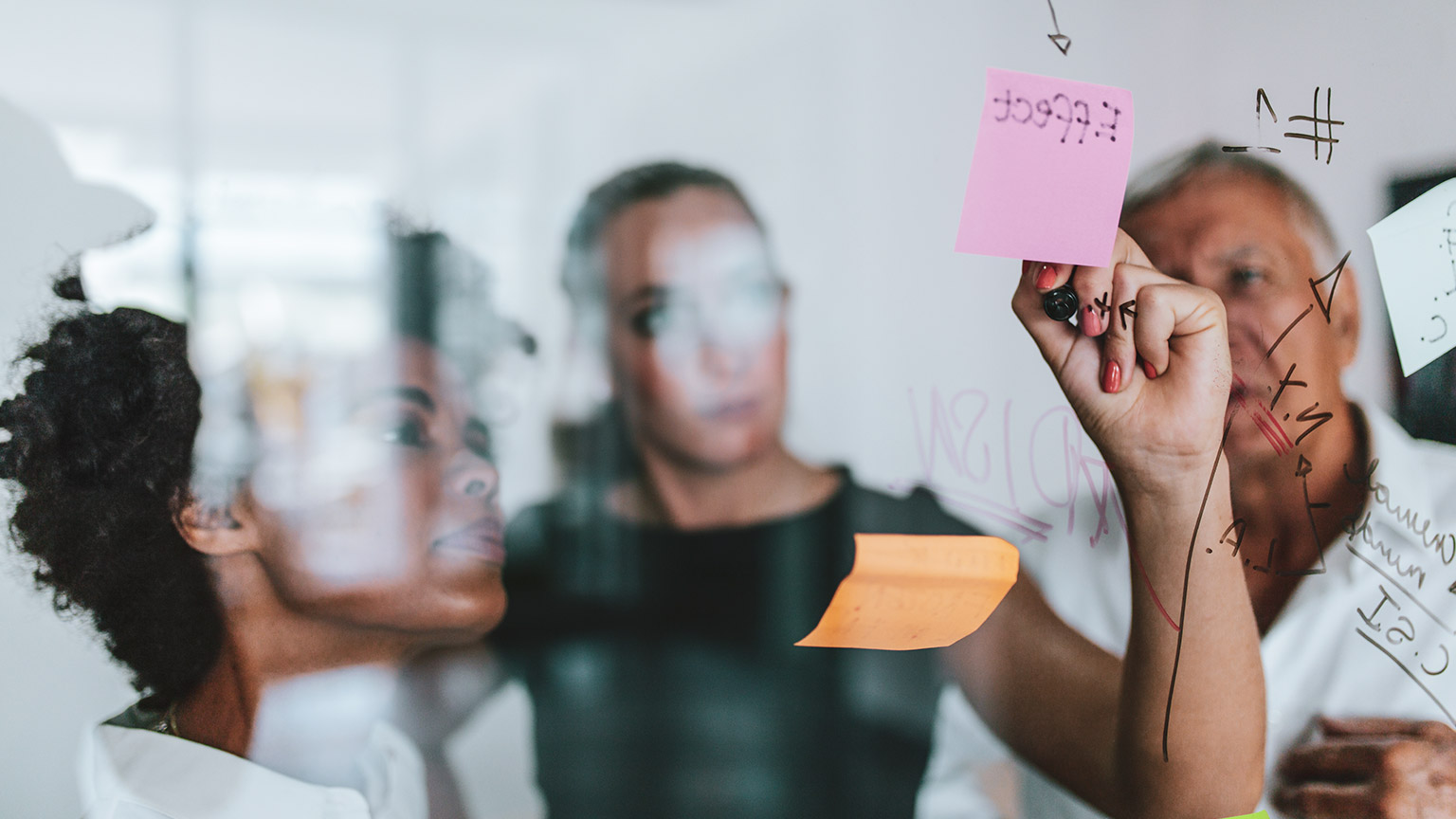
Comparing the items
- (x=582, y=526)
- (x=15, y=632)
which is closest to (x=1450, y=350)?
(x=582, y=526)

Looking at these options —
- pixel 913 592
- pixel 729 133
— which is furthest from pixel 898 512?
pixel 729 133

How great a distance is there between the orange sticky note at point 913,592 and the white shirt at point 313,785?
0.79 ft

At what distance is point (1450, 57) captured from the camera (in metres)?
0.82

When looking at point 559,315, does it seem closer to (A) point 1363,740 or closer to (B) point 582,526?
(B) point 582,526

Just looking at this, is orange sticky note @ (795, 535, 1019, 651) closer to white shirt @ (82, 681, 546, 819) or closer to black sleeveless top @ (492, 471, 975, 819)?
black sleeveless top @ (492, 471, 975, 819)

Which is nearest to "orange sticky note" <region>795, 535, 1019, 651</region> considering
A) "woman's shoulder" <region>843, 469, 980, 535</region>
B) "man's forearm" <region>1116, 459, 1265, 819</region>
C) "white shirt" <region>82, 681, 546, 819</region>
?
"woman's shoulder" <region>843, 469, 980, 535</region>

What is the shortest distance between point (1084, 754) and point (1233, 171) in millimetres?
534

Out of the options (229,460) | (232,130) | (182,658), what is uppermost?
(232,130)

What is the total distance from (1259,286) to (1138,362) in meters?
0.16

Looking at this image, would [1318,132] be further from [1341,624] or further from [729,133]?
[729,133]

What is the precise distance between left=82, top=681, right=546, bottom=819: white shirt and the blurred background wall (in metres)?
0.03

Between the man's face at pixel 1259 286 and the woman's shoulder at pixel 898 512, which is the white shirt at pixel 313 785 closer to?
the woman's shoulder at pixel 898 512

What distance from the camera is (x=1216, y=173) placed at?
76cm

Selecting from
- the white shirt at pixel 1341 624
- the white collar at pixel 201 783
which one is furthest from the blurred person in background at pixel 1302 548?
the white collar at pixel 201 783
